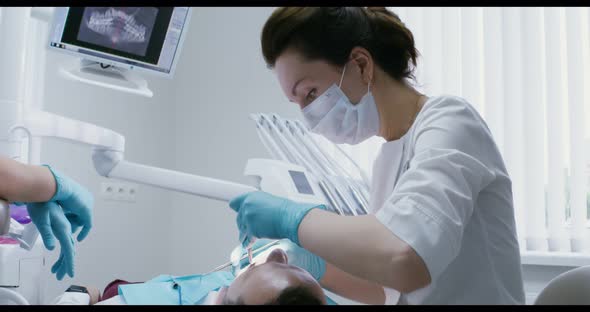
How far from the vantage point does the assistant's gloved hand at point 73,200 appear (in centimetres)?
128

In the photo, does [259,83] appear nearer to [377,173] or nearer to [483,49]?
[483,49]

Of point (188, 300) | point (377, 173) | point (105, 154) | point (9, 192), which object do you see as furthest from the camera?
point (188, 300)

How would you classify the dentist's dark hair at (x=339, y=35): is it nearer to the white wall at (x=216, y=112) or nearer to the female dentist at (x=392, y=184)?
the female dentist at (x=392, y=184)

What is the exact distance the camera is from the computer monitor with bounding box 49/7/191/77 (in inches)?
53.6

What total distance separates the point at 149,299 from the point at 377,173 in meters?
0.71

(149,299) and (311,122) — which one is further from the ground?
(311,122)

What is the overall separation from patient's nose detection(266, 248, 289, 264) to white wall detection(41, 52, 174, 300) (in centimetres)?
162

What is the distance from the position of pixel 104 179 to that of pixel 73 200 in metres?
1.72

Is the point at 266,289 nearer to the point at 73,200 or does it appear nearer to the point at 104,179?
the point at 73,200

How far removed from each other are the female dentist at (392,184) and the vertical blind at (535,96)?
54.8 inches

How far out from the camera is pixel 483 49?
2.84 meters
